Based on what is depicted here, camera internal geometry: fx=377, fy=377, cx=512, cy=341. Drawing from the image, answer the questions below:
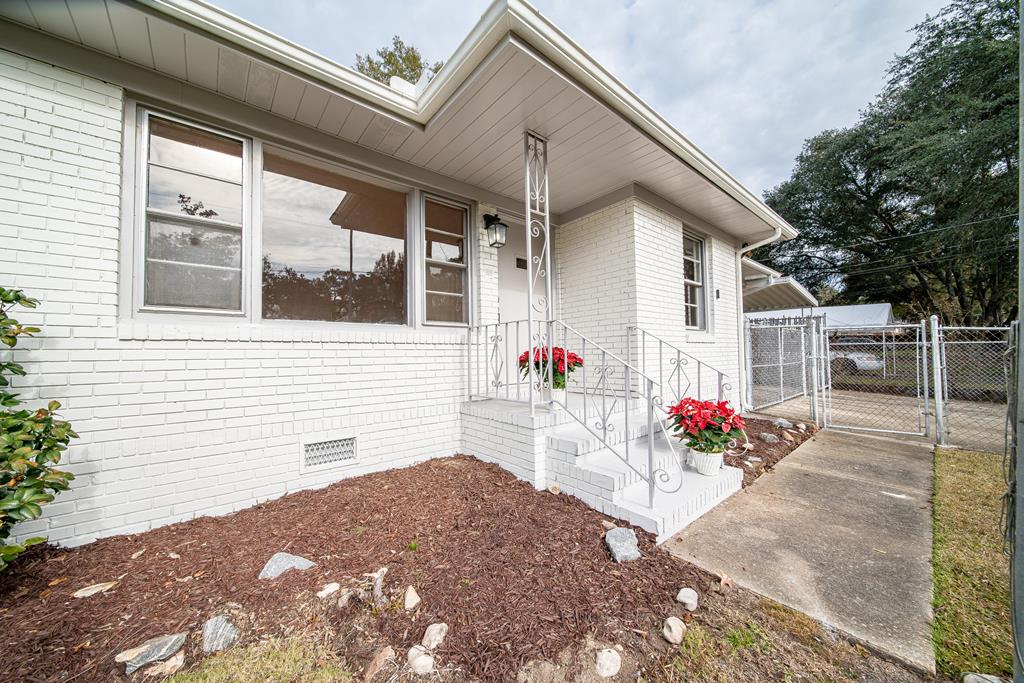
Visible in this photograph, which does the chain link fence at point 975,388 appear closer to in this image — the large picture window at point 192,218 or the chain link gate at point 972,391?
the chain link gate at point 972,391

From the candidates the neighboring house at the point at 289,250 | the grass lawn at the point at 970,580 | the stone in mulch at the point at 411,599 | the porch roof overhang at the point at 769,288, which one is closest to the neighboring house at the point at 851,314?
the porch roof overhang at the point at 769,288

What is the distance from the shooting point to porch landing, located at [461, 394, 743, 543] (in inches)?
102

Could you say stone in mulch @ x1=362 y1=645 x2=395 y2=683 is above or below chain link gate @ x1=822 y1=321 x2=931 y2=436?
below

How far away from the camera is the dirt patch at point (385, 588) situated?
1563 mm

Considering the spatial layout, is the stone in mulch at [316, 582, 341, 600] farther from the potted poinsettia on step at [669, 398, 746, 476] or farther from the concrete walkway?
the potted poinsettia on step at [669, 398, 746, 476]

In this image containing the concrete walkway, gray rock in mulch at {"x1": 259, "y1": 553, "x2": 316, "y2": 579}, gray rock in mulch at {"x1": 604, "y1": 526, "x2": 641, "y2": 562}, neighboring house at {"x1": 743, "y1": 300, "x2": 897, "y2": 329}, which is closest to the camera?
the concrete walkway

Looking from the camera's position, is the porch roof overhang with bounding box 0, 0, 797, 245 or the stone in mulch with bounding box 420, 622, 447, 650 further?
the porch roof overhang with bounding box 0, 0, 797, 245

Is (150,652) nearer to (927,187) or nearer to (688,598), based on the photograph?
(688,598)

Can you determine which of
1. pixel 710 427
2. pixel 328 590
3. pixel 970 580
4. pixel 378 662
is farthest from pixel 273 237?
pixel 970 580

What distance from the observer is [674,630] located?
5.50 feet

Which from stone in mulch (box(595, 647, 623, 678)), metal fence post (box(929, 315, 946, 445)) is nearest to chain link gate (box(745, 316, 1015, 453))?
metal fence post (box(929, 315, 946, 445))

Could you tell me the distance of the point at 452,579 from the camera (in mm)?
1978

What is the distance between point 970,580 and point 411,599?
295cm

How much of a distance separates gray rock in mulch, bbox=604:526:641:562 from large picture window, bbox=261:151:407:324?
8.69 ft
